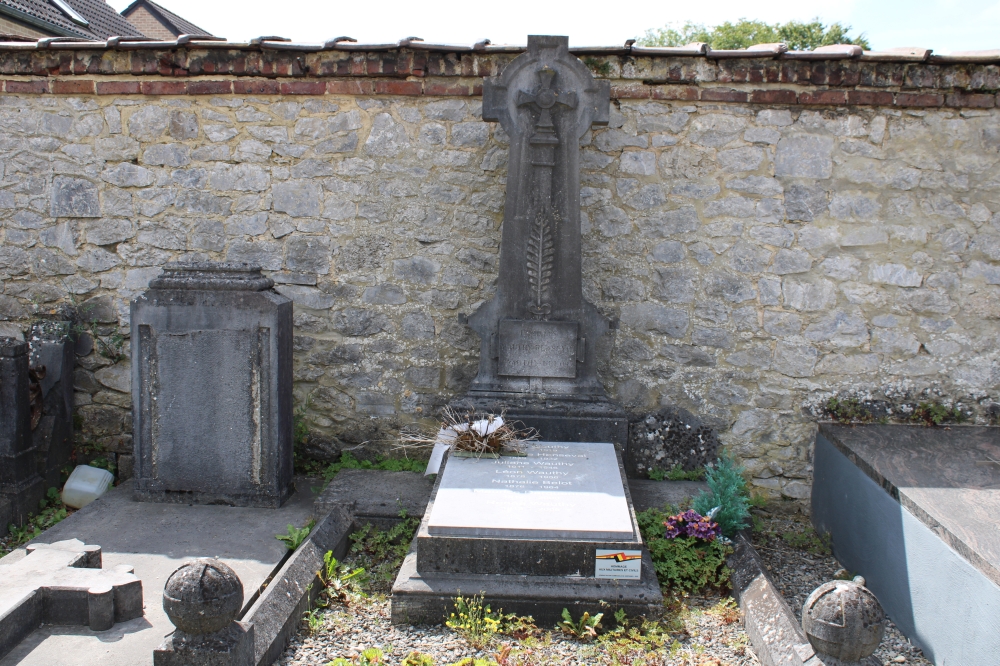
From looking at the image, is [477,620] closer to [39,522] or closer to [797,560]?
[797,560]

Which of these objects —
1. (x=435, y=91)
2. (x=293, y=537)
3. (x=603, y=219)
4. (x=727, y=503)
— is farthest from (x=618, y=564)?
(x=435, y=91)

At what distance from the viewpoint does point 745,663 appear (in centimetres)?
313

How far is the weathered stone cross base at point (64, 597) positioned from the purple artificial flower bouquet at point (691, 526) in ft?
8.56

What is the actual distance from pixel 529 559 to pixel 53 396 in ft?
11.4

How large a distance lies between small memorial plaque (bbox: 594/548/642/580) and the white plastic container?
3.30m

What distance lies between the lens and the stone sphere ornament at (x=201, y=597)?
2.54 metres

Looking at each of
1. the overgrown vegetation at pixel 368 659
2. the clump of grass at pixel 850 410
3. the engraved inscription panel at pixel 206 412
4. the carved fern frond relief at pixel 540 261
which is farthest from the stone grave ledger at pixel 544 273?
the overgrown vegetation at pixel 368 659

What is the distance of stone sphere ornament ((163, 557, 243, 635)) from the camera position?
8.34ft

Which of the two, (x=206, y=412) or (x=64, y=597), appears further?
(x=206, y=412)

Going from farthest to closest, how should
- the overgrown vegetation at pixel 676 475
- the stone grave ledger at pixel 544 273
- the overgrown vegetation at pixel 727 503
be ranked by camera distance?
the overgrown vegetation at pixel 676 475, the stone grave ledger at pixel 544 273, the overgrown vegetation at pixel 727 503

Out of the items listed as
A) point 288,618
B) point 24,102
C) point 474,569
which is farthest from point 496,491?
point 24,102

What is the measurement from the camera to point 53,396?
4.85 metres

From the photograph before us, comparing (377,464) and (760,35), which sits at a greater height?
(760,35)

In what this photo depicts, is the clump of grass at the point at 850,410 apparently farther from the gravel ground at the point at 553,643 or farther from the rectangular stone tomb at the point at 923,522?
the gravel ground at the point at 553,643
